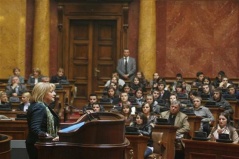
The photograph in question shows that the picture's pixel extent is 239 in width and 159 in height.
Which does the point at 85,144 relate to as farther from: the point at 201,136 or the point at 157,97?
the point at 157,97

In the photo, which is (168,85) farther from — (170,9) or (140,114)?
(140,114)

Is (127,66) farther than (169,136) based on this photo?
Yes

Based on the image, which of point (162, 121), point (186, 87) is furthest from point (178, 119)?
point (186, 87)

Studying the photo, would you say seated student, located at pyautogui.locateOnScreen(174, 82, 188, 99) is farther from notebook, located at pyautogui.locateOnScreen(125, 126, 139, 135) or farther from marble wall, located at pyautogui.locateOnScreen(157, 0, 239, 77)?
notebook, located at pyautogui.locateOnScreen(125, 126, 139, 135)

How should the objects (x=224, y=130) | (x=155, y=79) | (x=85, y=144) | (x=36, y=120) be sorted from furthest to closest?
(x=155, y=79) < (x=224, y=130) < (x=36, y=120) < (x=85, y=144)

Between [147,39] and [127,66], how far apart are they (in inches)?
42.8

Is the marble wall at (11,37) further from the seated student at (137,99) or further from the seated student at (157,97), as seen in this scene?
the seated student at (157,97)

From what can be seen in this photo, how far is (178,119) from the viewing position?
945cm

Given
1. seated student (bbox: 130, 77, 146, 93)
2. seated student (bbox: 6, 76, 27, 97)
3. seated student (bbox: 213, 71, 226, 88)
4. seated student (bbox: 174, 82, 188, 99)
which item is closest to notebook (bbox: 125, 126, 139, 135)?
seated student (bbox: 174, 82, 188, 99)

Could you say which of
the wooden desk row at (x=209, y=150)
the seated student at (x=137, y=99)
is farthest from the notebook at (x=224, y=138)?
the seated student at (x=137, y=99)

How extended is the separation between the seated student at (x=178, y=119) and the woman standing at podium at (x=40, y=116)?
14.7 ft

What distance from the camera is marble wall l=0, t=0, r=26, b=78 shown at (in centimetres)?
1523

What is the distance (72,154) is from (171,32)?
11191mm

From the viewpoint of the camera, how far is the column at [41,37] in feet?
50.3
